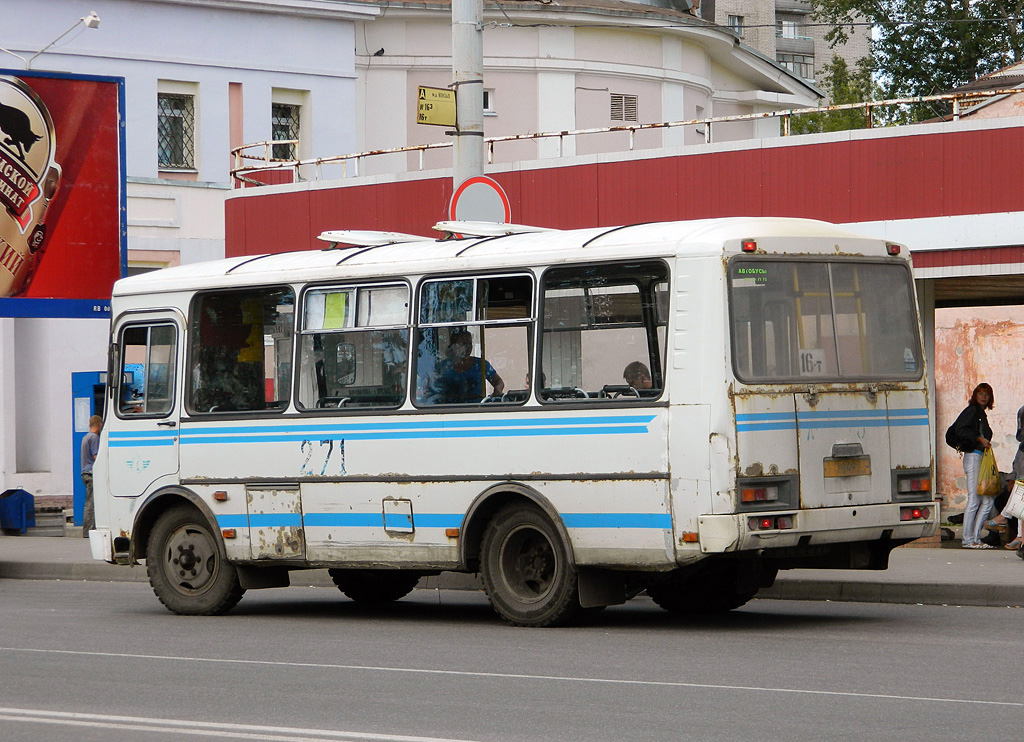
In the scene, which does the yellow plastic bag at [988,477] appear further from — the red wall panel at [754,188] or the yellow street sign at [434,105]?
the yellow street sign at [434,105]

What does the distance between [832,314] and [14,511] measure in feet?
53.3

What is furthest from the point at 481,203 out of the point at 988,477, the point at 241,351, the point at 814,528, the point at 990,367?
the point at 990,367

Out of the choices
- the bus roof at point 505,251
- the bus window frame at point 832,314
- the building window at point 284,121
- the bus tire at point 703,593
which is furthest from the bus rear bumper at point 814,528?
the building window at point 284,121

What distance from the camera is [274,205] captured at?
2295 cm

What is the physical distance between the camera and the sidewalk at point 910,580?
44.3ft

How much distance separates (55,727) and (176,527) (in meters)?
6.03

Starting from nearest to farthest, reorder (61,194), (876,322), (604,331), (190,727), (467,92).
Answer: (190,727) < (604,331) < (876,322) < (467,92) < (61,194)

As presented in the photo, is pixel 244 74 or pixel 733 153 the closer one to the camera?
pixel 733 153

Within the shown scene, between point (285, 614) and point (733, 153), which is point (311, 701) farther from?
point (733, 153)

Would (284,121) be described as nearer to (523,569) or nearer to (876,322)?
(523,569)

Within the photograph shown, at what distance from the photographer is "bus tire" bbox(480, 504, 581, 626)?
12148 millimetres

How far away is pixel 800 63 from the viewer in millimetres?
96375

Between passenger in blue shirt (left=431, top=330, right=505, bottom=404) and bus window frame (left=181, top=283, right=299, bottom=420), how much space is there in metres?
1.42

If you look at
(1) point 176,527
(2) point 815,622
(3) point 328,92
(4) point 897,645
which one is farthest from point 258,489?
(3) point 328,92
